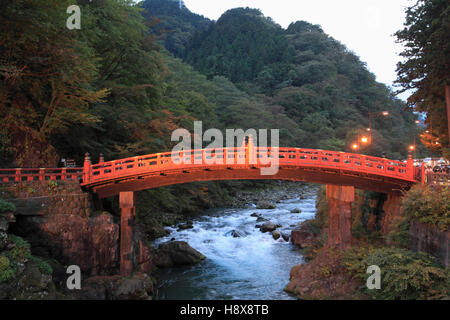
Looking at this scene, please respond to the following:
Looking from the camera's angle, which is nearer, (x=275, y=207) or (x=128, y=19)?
(x=128, y=19)

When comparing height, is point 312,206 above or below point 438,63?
below

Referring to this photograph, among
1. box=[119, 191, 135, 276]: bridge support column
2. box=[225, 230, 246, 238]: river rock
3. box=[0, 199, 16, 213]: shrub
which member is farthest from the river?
box=[0, 199, 16, 213]: shrub

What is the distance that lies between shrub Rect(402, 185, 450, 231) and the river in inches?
269

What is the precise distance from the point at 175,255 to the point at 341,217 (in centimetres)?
1015

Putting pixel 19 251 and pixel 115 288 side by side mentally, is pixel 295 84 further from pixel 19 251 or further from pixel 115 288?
pixel 19 251

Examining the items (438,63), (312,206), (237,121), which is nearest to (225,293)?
(438,63)

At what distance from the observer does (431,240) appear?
1373 cm

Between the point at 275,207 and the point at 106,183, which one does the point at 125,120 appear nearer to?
the point at 106,183

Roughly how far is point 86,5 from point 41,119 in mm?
8137

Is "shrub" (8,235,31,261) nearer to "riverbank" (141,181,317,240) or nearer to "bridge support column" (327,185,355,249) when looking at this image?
"riverbank" (141,181,317,240)

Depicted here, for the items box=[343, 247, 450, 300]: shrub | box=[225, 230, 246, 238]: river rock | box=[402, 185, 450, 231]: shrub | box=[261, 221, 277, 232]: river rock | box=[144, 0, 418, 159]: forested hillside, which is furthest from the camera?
box=[144, 0, 418, 159]: forested hillside

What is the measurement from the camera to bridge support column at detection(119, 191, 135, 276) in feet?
56.8

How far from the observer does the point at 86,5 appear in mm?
22016

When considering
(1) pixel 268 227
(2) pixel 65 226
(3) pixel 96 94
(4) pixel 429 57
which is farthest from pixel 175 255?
(4) pixel 429 57
